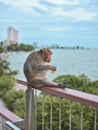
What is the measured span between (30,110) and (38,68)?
0.90 ft

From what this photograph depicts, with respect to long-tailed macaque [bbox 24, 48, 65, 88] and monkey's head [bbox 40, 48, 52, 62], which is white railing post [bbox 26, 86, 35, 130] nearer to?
long-tailed macaque [bbox 24, 48, 65, 88]

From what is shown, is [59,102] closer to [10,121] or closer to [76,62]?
[10,121]

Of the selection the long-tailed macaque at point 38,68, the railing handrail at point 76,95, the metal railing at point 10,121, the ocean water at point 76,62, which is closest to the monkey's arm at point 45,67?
the long-tailed macaque at point 38,68

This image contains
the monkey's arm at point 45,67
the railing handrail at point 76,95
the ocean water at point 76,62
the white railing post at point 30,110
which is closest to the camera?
the railing handrail at point 76,95

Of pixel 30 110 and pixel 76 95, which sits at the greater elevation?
pixel 76 95

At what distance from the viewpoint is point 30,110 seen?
1.64 metres

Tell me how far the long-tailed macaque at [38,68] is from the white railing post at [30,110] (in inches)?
2.9

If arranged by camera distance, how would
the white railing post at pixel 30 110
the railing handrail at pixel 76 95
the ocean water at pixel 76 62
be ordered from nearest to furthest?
the railing handrail at pixel 76 95 → the white railing post at pixel 30 110 → the ocean water at pixel 76 62

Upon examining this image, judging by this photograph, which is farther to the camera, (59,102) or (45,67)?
(59,102)

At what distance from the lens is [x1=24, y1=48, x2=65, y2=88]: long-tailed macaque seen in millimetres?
1535

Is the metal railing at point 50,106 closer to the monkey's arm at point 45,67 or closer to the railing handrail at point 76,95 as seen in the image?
the railing handrail at point 76,95

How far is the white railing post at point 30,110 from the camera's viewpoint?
1.63m

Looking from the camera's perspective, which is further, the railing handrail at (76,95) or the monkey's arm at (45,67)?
the monkey's arm at (45,67)

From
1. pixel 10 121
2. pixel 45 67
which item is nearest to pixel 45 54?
pixel 45 67
